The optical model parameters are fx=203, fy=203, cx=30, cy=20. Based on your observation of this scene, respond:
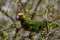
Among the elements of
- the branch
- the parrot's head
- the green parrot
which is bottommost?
the green parrot

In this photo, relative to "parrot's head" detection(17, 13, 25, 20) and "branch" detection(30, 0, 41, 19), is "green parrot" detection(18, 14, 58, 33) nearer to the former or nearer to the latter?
"parrot's head" detection(17, 13, 25, 20)

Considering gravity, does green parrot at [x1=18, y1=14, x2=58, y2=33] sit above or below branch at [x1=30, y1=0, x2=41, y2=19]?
below

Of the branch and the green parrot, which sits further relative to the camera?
the branch

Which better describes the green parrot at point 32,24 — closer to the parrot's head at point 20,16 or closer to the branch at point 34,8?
the parrot's head at point 20,16

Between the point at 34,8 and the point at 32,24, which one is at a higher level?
the point at 34,8

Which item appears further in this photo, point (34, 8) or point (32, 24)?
point (34, 8)

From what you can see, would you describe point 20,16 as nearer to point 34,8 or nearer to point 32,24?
point 32,24

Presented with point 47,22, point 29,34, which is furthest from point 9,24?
point 47,22

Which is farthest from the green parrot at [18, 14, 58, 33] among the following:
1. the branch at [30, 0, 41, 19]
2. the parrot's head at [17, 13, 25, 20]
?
the branch at [30, 0, 41, 19]

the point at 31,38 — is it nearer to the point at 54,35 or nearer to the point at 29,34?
the point at 29,34

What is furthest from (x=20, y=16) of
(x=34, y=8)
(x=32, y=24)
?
(x=34, y=8)

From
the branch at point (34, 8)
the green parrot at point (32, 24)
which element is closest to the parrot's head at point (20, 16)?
the green parrot at point (32, 24)
